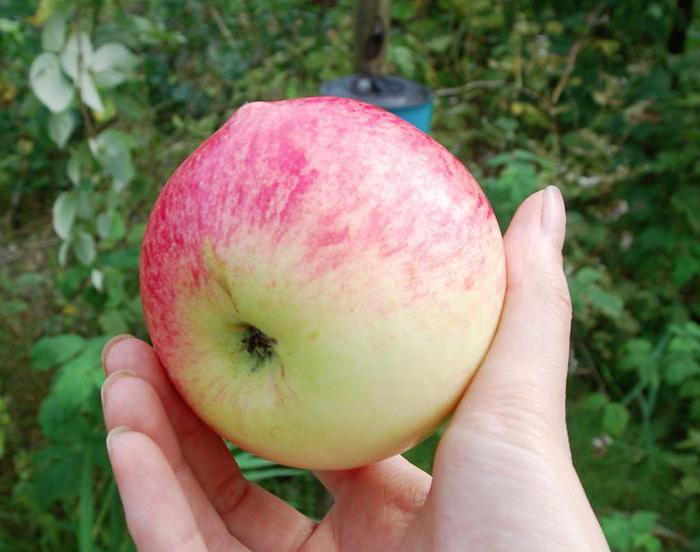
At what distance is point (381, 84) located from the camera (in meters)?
2.18

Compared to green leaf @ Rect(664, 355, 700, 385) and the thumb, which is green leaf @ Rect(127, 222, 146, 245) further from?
green leaf @ Rect(664, 355, 700, 385)

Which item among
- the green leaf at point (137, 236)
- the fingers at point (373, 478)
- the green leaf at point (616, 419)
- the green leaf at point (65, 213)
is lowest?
the green leaf at point (616, 419)

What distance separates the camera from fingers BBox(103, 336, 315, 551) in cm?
123

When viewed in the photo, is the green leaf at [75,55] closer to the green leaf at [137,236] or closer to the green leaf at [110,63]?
the green leaf at [110,63]

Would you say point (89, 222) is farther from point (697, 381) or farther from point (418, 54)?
point (418, 54)

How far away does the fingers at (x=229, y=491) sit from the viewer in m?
1.23

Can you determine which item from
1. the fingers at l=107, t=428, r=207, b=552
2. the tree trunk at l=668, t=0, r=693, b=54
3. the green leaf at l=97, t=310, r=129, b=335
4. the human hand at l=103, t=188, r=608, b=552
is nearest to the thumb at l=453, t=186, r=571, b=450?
the human hand at l=103, t=188, r=608, b=552

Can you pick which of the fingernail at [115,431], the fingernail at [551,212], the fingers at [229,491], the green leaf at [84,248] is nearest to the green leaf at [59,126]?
the green leaf at [84,248]

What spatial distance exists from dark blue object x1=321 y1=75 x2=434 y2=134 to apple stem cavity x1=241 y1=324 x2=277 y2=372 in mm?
1185

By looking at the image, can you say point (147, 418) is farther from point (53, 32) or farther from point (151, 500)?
point (53, 32)

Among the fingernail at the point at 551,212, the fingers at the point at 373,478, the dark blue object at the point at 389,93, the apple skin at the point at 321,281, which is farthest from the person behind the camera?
the dark blue object at the point at 389,93

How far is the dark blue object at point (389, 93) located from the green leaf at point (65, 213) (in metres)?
0.80

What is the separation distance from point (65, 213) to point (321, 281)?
1.02 metres

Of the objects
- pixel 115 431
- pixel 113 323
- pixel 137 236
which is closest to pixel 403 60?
pixel 137 236
